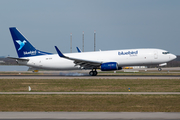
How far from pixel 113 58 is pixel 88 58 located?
4916mm

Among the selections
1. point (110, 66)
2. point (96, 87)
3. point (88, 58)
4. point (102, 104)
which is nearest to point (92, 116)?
point (102, 104)

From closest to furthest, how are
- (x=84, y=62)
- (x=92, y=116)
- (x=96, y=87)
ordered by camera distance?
1. (x=92, y=116)
2. (x=96, y=87)
3. (x=84, y=62)

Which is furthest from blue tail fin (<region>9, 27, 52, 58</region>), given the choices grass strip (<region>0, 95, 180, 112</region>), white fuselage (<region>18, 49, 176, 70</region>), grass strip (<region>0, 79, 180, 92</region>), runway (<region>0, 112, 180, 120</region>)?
runway (<region>0, 112, 180, 120</region>)

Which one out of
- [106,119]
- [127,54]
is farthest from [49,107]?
[127,54]

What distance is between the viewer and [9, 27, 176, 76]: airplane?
4759 centimetres

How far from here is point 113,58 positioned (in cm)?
4853

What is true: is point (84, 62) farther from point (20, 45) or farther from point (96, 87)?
point (96, 87)

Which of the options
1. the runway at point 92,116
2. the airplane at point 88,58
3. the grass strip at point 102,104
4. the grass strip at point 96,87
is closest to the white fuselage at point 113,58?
the airplane at point 88,58

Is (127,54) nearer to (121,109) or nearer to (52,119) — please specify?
(121,109)

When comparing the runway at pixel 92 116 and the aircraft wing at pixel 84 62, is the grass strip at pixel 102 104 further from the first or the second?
the aircraft wing at pixel 84 62

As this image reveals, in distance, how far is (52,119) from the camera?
1326cm

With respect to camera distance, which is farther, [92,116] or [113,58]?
[113,58]

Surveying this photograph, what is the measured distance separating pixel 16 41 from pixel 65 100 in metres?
34.6

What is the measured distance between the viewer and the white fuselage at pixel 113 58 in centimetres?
4759
